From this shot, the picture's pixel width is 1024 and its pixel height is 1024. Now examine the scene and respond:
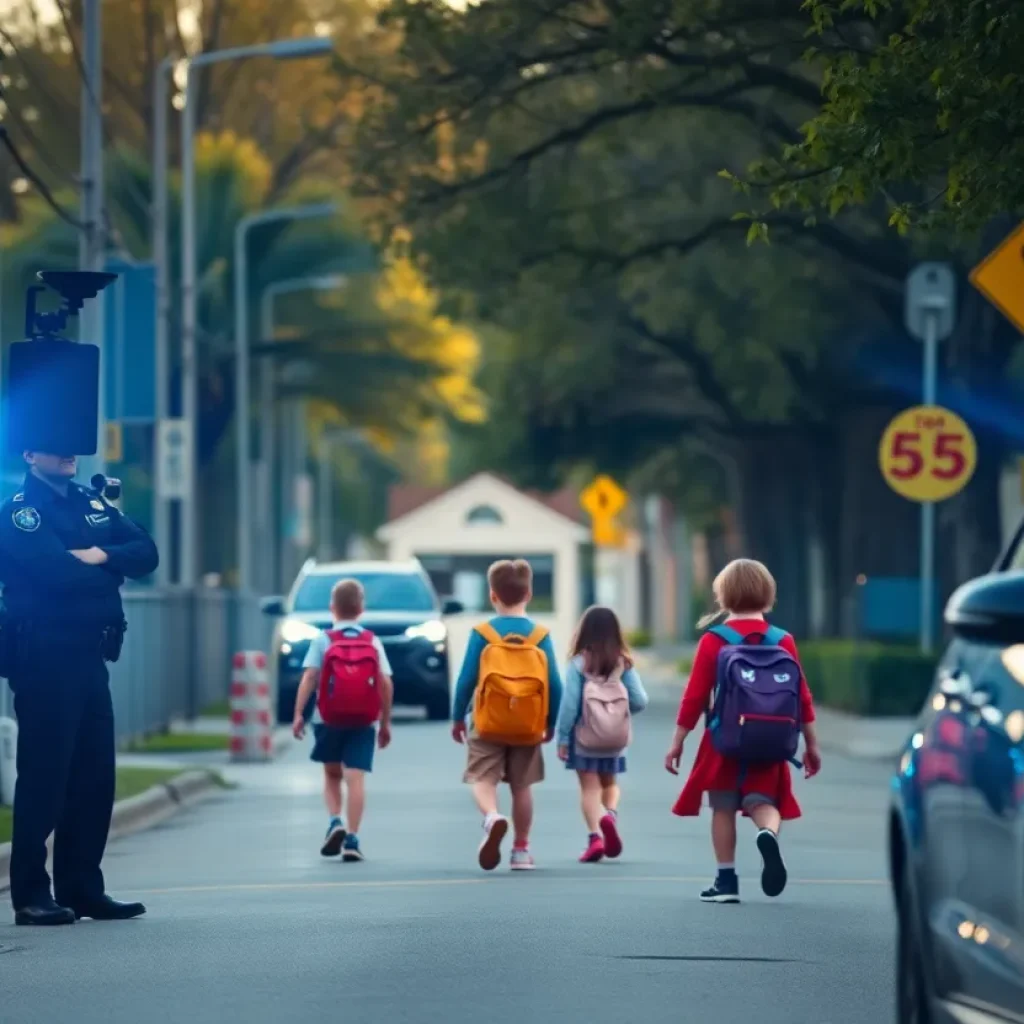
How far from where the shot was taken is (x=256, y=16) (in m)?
55.6

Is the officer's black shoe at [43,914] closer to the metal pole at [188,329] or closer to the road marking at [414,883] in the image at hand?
the road marking at [414,883]

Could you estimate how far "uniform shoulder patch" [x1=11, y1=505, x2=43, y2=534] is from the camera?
1170 centimetres

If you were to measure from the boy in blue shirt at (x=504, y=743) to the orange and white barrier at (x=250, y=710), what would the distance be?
1097 centimetres

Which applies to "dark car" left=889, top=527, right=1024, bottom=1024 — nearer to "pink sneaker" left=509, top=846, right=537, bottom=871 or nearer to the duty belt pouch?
the duty belt pouch

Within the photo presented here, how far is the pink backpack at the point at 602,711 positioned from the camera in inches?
579

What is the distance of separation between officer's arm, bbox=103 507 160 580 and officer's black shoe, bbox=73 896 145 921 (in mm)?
1302

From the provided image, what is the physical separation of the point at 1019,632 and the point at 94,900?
6601 mm

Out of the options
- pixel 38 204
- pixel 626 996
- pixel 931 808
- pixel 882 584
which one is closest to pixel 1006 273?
pixel 626 996

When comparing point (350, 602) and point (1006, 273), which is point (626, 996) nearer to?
point (350, 602)

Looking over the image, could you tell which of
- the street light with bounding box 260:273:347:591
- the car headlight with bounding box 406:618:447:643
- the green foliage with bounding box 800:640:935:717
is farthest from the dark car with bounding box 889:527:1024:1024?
the street light with bounding box 260:273:347:591

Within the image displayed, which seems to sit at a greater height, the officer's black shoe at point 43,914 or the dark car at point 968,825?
the dark car at point 968,825

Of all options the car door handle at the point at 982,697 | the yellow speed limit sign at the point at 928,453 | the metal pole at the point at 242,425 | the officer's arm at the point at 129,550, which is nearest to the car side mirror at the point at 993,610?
the car door handle at the point at 982,697

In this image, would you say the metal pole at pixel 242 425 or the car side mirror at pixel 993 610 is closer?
the car side mirror at pixel 993 610

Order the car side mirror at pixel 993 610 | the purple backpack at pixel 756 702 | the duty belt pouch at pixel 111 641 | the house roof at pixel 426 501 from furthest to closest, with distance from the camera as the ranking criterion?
the house roof at pixel 426 501 < the purple backpack at pixel 756 702 < the duty belt pouch at pixel 111 641 < the car side mirror at pixel 993 610
